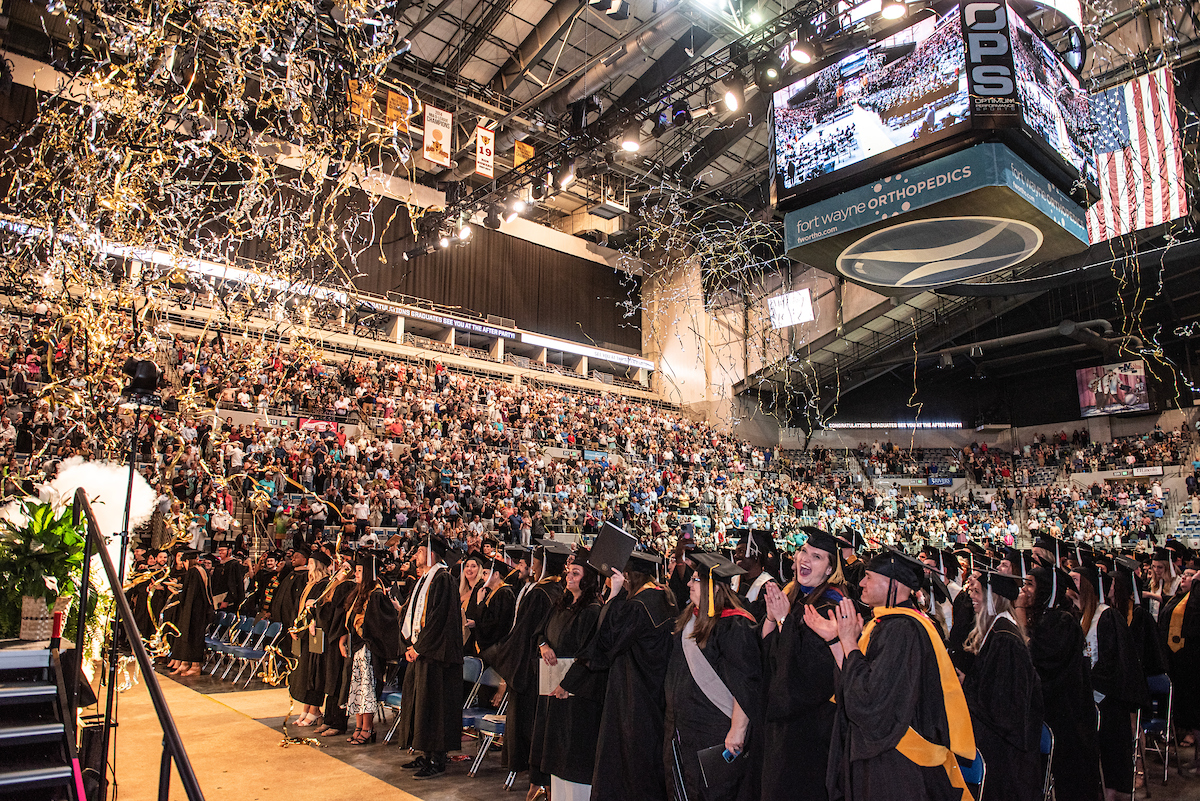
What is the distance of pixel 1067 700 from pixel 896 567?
230cm

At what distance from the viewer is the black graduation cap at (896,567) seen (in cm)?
338

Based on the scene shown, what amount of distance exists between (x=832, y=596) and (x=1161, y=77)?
1044 centimetres

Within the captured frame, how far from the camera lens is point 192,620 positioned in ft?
34.8

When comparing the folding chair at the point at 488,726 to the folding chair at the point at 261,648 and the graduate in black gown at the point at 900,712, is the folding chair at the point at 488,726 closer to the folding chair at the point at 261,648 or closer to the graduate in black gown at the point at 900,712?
the graduate in black gown at the point at 900,712

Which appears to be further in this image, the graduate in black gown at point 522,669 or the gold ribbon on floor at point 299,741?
the gold ribbon on floor at point 299,741

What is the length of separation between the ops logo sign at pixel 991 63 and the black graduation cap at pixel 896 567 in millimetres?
3458

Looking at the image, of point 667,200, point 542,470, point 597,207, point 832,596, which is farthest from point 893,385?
point 832,596

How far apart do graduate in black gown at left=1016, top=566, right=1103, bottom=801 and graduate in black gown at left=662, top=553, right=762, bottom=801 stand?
2.02 m

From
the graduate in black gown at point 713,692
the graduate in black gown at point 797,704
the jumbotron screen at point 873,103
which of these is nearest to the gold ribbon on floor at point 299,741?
Result: the graduate in black gown at point 713,692

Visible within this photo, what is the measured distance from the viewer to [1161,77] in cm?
1020

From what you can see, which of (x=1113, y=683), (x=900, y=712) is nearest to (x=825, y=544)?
(x=900, y=712)

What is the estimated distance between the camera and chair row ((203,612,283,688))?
9.08 meters

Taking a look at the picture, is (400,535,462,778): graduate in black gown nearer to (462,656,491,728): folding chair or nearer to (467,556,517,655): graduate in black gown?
(467,556,517,655): graduate in black gown

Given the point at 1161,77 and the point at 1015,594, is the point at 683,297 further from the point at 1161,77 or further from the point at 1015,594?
the point at 1015,594
